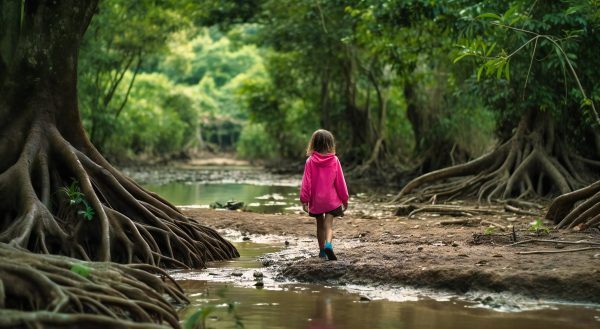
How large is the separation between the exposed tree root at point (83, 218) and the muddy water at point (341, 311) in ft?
3.96

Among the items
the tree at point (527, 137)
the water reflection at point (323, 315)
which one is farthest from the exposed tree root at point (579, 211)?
the water reflection at point (323, 315)

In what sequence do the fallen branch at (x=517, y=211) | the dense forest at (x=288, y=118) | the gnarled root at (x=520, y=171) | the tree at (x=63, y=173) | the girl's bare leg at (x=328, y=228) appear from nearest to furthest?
the dense forest at (x=288, y=118), the tree at (x=63, y=173), the girl's bare leg at (x=328, y=228), the fallen branch at (x=517, y=211), the gnarled root at (x=520, y=171)

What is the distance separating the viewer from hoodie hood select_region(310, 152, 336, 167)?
920cm

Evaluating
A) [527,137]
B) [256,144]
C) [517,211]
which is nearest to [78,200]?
[517,211]

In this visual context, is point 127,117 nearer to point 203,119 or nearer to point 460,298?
point 203,119

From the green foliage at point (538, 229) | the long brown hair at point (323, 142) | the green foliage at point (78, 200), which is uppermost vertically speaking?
the long brown hair at point (323, 142)

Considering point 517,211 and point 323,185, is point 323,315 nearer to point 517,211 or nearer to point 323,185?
point 323,185

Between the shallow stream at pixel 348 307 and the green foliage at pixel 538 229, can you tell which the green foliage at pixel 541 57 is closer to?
the green foliage at pixel 538 229

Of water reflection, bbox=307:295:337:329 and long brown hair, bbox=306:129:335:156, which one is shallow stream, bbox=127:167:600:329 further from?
long brown hair, bbox=306:129:335:156

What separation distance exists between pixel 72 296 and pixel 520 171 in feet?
45.9

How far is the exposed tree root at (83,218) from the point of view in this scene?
8.64m

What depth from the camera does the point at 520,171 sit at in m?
18.1

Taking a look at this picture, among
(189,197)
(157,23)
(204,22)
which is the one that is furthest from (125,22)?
(189,197)

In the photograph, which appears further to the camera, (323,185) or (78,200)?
(323,185)
